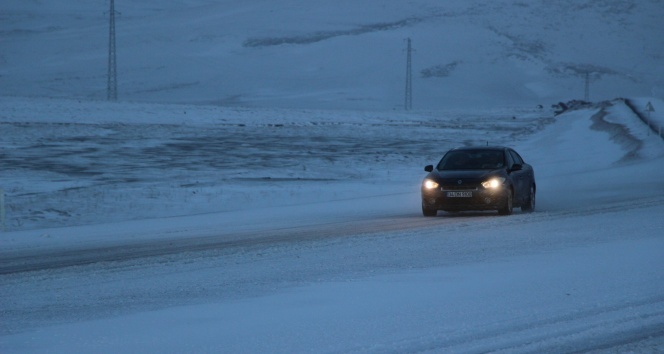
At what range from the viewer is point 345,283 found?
11578 millimetres

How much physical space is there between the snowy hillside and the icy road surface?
104m

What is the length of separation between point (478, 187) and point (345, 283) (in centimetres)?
898

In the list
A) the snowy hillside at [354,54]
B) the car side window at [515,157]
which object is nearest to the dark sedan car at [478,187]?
the car side window at [515,157]

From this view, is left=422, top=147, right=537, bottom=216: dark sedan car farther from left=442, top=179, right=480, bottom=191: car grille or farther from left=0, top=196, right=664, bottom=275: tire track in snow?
left=0, top=196, right=664, bottom=275: tire track in snow

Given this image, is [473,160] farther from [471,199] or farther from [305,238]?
[305,238]

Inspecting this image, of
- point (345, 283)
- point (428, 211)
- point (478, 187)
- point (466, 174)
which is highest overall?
point (466, 174)

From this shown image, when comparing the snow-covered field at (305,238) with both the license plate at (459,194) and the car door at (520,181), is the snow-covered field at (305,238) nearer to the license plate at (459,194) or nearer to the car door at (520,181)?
the license plate at (459,194)

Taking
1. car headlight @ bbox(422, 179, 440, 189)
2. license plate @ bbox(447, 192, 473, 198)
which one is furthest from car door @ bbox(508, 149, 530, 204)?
car headlight @ bbox(422, 179, 440, 189)

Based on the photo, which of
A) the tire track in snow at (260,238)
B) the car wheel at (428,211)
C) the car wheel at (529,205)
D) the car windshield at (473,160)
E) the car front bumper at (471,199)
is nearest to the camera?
the tire track in snow at (260,238)

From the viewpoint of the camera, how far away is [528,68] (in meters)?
161

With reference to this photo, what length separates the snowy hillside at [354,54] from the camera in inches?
5492

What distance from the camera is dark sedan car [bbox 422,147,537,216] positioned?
66.0ft

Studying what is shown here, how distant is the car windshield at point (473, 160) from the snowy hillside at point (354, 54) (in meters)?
100

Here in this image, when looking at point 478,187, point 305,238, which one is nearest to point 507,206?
point 478,187
